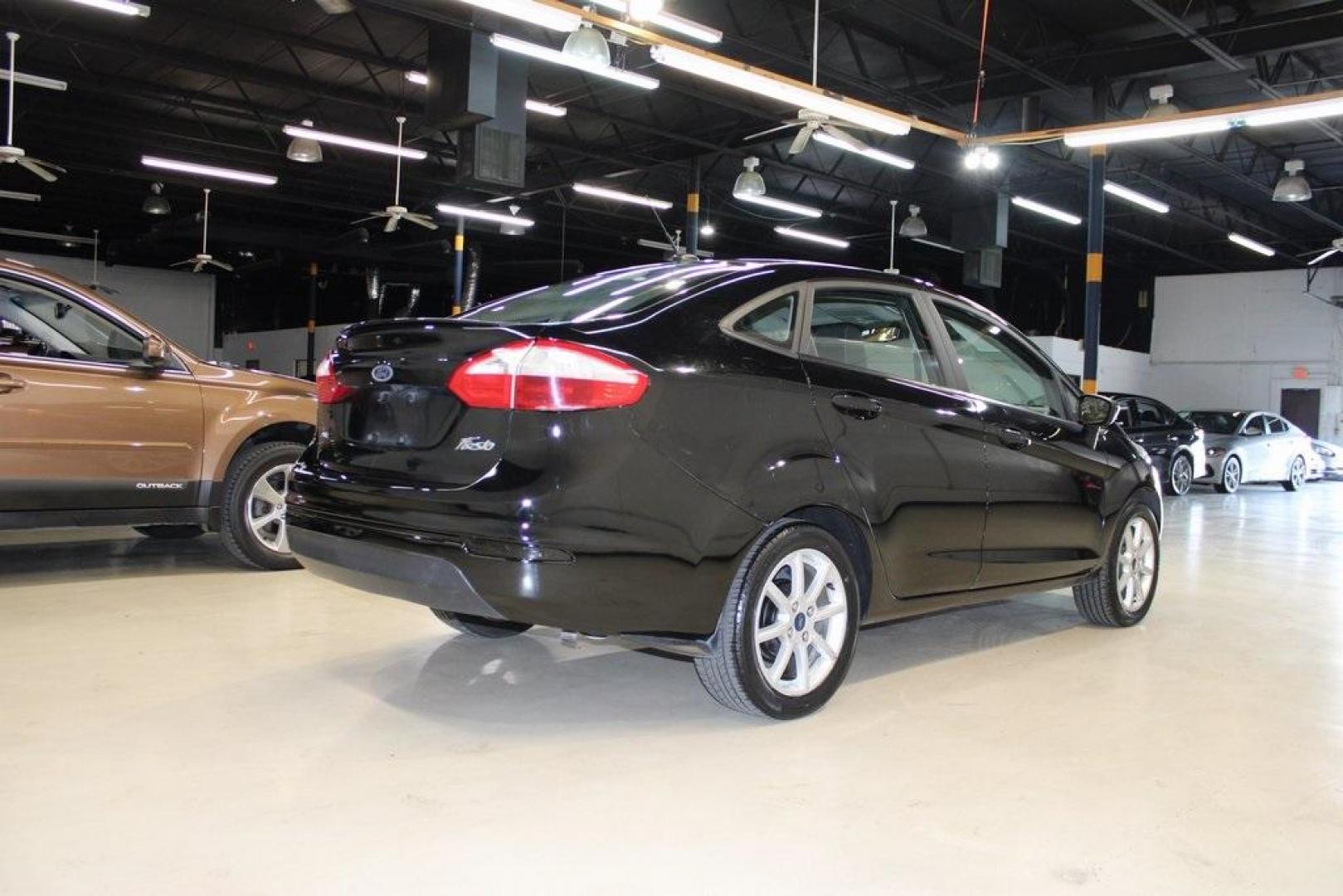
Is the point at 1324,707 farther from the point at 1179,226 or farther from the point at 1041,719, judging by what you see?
the point at 1179,226

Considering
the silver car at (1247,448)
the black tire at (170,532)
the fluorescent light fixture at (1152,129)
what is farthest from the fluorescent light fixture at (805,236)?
the black tire at (170,532)

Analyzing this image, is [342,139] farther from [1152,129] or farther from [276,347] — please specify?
[276,347]

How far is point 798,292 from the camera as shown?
3096 millimetres

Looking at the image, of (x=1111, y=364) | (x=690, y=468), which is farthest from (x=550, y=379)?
(x=1111, y=364)

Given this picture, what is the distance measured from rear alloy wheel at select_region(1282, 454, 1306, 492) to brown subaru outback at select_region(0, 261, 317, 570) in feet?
49.6

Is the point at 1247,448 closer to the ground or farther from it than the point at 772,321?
closer to the ground

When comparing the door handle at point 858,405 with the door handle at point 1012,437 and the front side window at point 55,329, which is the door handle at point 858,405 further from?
the front side window at point 55,329

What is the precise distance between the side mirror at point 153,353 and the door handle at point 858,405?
3415mm

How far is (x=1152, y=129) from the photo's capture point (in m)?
8.32

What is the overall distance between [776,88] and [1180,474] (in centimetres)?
806

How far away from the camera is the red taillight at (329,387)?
115 inches

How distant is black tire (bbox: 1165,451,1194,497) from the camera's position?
1254 cm

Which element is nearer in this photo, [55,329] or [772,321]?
[772,321]

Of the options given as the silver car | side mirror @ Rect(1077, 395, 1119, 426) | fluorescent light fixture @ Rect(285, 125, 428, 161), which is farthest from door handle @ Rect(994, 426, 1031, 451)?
the silver car
